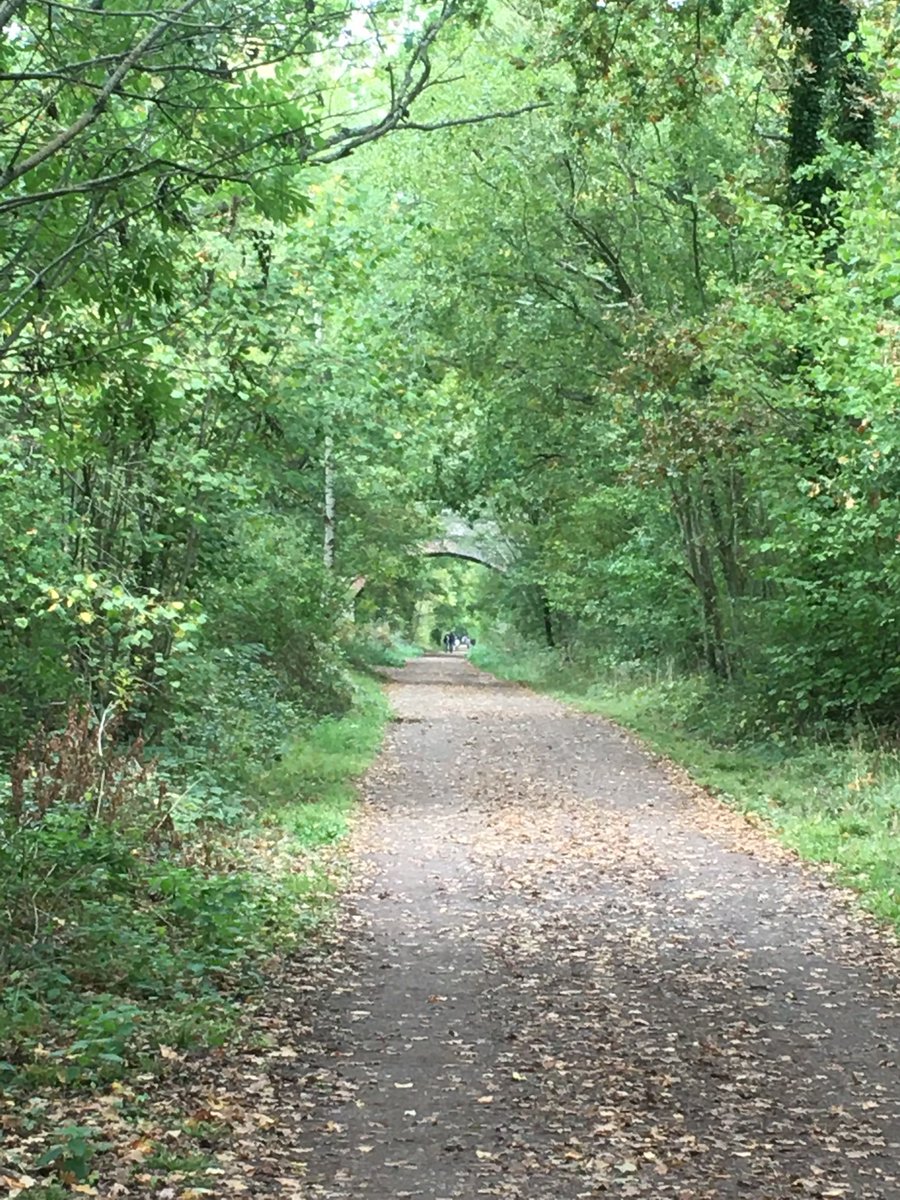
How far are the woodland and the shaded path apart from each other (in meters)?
0.78

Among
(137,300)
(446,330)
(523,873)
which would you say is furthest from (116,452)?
(446,330)

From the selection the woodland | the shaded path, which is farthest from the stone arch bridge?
the shaded path

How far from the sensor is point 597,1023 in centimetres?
689

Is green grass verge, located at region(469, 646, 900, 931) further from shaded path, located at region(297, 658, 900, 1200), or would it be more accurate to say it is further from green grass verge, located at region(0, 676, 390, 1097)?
green grass verge, located at region(0, 676, 390, 1097)

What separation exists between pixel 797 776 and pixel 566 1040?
8.95 metres

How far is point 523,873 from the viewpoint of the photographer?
1079 cm

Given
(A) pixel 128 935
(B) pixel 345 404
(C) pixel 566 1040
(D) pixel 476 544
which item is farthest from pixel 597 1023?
(D) pixel 476 544

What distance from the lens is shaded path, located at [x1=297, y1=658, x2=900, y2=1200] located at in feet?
16.5

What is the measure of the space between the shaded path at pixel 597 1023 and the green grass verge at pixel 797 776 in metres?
0.40

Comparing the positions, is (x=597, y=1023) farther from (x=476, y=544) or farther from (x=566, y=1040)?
(x=476, y=544)

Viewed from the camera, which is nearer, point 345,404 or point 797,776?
point 797,776

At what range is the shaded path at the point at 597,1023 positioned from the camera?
5.04m

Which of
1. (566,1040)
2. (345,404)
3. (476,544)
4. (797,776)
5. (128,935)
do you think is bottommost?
(566,1040)

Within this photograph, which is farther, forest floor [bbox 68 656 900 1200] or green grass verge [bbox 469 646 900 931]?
green grass verge [bbox 469 646 900 931]
